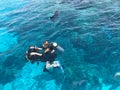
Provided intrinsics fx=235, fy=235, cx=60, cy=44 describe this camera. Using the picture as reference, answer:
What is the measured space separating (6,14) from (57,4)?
5078mm

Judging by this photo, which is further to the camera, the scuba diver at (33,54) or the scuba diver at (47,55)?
the scuba diver at (33,54)

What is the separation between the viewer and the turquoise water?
1275 centimetres

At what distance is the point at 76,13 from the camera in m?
20.2

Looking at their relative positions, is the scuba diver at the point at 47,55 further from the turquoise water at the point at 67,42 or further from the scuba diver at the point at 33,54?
the turquoise water at the point at 67,42

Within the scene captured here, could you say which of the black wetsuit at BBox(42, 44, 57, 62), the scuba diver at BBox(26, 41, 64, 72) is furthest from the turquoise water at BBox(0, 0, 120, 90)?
the black wetsuit at BBox(42, 44, 57, 62)

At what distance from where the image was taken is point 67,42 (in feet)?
52.0

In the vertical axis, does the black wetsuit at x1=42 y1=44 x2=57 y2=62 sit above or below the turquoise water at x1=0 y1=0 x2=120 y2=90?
above

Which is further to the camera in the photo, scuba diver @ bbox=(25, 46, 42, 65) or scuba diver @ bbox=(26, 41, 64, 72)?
scuba diver @ bbox=(25, 46, 42, 65)

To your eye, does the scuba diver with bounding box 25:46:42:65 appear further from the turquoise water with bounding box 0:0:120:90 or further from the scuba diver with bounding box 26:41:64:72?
the turquoise water with bounding box 0:0:120:90

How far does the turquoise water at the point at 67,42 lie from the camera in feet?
41.8

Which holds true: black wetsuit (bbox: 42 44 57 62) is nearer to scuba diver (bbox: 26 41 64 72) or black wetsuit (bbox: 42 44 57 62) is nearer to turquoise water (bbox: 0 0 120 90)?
scuba diver (bbox: 26 41 64 72)

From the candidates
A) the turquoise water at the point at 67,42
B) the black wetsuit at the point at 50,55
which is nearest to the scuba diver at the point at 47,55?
the black wetsuit at the point at 50,55

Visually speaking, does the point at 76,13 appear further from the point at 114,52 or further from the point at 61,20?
the point at 114,52

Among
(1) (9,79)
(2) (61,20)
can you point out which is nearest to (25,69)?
(1) (9,79)
